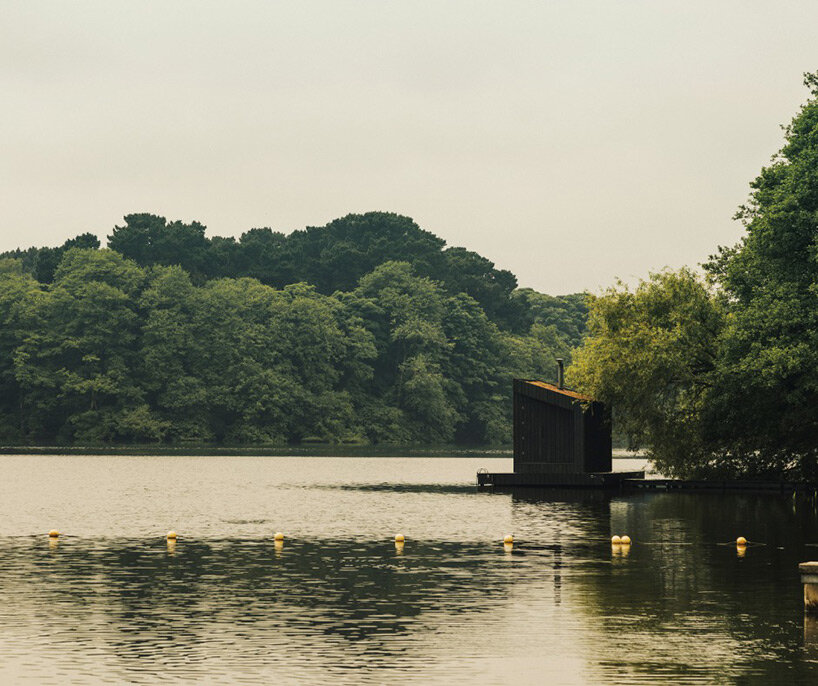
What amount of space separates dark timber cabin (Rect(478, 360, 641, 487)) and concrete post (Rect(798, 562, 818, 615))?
49787 mm

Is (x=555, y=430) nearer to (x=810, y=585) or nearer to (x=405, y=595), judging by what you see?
(x=405, y=595)

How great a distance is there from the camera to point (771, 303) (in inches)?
2457

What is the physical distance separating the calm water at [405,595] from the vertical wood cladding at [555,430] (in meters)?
14.4

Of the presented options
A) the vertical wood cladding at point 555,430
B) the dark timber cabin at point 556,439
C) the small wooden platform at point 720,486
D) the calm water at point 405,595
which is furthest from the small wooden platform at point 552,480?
the calm water at point 405,595

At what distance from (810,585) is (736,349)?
3853 cm

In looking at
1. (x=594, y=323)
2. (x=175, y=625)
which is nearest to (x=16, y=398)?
(x=594, y=323)

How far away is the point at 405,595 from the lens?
30.7 meters

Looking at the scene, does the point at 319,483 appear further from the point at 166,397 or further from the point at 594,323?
the point at 166,397

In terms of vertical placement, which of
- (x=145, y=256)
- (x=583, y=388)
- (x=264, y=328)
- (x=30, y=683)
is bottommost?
(x=30, y=683)

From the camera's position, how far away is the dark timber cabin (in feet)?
253

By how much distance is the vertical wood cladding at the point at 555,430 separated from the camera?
77438mm

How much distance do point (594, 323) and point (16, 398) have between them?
104405mm

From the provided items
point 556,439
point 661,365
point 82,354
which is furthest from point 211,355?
point 661,365

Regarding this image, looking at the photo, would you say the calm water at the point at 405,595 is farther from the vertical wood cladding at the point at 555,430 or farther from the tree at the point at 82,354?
the tree at the point at 82,354
